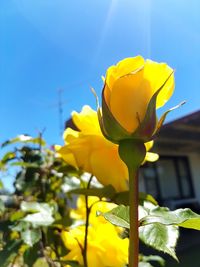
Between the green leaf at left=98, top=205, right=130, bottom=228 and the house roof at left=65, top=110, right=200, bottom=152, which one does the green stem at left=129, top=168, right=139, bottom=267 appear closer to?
the green leaf at left=98, top=205, right=130, bottom=228

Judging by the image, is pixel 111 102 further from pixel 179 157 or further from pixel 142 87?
pixel 179 157

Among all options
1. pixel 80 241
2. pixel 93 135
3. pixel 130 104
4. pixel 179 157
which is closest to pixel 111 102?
pixel 130 104

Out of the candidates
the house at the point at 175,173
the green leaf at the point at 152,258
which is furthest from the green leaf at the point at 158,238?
the house at the point at 175,173

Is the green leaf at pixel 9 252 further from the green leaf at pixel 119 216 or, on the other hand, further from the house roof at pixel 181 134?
the house roof at pixel 181 134

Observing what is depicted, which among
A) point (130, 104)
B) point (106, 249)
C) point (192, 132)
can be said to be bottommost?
point (106, 249)

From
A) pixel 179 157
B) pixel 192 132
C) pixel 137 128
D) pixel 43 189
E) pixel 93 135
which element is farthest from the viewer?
pixel 179 157

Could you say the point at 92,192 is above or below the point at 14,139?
below

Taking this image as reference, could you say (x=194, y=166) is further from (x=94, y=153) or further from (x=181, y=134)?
(x=94, y=153)
